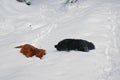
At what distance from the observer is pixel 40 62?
661cm

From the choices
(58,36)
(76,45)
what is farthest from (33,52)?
(58,36)

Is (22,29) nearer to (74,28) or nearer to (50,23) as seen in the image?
(50,23)

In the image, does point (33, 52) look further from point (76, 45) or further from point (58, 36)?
point (58, 36)

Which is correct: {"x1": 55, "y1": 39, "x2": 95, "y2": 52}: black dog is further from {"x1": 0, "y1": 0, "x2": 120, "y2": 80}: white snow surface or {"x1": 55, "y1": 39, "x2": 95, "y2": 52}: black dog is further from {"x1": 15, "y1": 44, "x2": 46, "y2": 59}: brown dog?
{"x1": 15, "y1": 44, "x2": 46, "y2": 59}: brown dog

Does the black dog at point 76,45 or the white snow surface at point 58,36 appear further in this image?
the black dog at point 76,45

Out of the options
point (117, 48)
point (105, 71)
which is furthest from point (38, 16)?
point (105, 71)

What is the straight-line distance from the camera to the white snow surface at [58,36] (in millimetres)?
5898

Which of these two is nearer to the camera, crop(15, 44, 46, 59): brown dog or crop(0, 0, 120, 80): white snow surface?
crop(0, 0, 120, 80): white snow surface

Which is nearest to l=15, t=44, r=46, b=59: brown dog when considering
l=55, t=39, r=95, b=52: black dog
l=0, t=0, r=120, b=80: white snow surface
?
l=0, t=0, r=120, b=80: white snow surface

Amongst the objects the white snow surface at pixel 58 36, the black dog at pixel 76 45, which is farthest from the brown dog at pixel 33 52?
the black dog at pixel 76 45

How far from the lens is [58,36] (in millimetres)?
8852

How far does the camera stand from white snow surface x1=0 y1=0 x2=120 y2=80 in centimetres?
590

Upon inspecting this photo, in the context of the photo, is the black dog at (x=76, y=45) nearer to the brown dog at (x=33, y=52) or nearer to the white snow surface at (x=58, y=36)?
the white snow surface at (x=58, y=36)

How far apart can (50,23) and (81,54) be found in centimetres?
440
